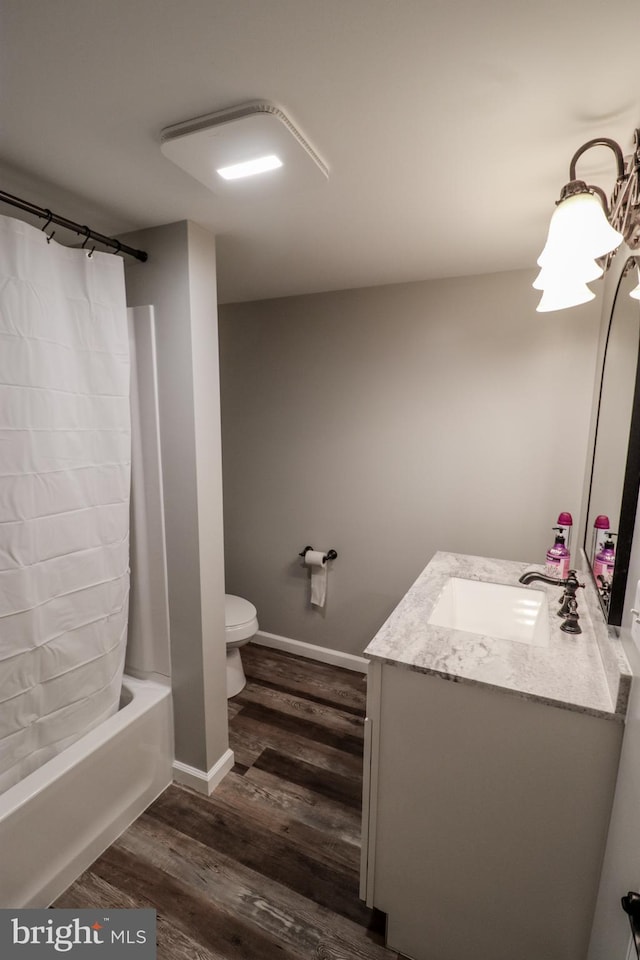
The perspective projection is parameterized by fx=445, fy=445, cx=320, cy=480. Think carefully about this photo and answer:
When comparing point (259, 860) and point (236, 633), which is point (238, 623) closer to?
point (236, 633)

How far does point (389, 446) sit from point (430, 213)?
1.22 m

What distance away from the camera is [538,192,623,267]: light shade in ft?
3.32

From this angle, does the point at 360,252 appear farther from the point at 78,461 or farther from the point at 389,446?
the point at 78,461

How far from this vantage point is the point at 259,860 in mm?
1592

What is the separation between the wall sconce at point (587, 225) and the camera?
1.01 meters

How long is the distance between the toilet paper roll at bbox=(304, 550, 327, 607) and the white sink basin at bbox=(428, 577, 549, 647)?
1.00 meters

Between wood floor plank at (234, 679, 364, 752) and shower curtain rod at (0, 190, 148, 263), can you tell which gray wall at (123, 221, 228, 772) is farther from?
wood floor plank at (234, 679, 364, 752)

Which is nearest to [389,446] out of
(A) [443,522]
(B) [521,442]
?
(A) [443,522]

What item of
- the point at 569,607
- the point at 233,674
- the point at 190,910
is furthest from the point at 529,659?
the point at 233,674

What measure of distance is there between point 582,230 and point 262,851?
2.18 meters

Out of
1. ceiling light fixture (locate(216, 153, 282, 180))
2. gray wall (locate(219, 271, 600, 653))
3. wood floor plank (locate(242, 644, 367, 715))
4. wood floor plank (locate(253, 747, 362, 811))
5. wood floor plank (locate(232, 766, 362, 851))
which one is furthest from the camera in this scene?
wood floor plank (locate(242, 644, 367, 715))

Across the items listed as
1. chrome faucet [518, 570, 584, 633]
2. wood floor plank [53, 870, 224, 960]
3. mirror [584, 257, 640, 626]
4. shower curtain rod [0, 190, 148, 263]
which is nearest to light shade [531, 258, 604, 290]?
mirror [584, 257, 640, 626]

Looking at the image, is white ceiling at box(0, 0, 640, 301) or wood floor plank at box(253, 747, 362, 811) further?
wood floor plank at box(253, 747, 362, 811)

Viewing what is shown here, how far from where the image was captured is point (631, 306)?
1279 millimetres
